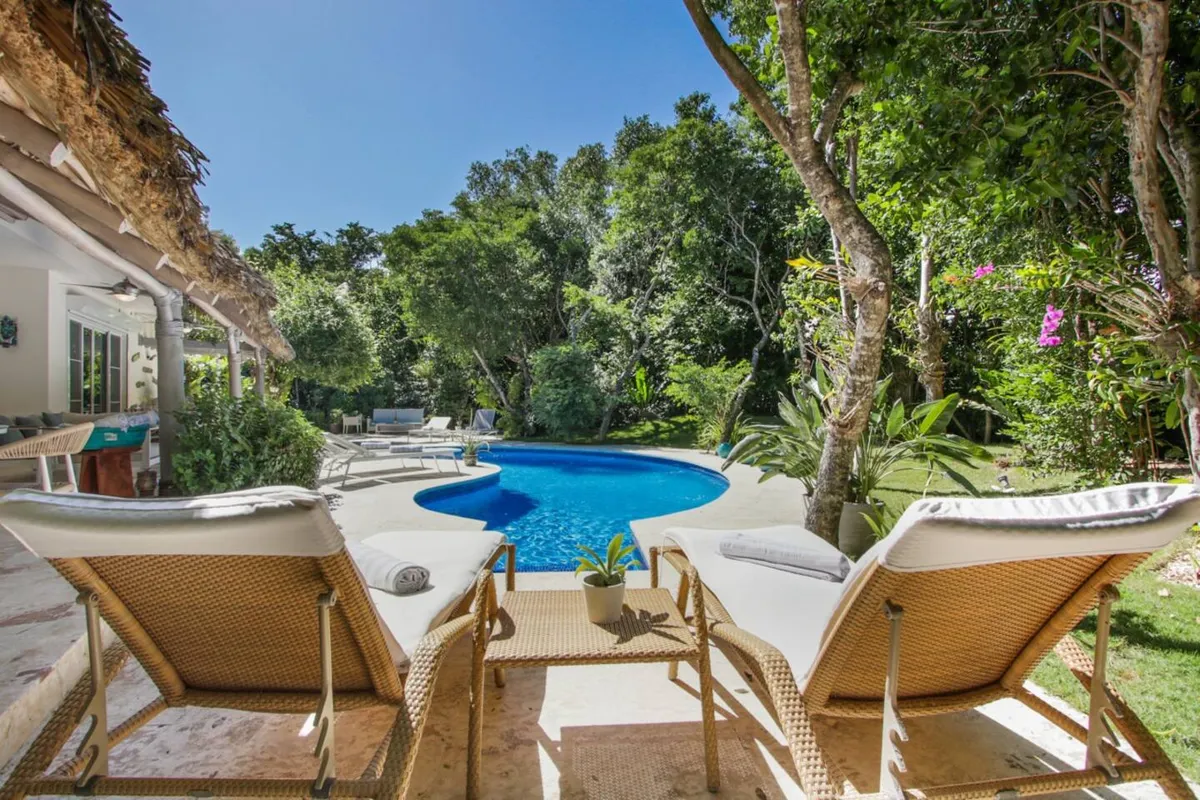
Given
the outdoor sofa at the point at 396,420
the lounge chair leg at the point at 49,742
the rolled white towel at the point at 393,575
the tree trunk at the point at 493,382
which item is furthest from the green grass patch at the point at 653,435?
the lounge chair leg at the point at 49,742

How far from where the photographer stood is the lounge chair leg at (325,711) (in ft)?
4.24

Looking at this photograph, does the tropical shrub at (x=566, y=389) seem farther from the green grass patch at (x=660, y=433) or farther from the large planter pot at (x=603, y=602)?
the large planter pot at (x=603, y=602)

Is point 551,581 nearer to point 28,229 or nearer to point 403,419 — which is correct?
point 28,229

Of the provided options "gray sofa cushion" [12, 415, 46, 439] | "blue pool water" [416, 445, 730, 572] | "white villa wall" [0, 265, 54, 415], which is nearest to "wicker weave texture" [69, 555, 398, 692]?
"blue pool water" [416, 445, 730, 572]

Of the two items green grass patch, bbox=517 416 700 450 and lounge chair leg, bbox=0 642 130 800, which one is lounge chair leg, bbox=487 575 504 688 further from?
green grass patch, bbox=517 416 700 450

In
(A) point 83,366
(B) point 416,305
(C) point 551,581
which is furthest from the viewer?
(B) point 416,305

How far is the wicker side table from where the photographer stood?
5.76ft

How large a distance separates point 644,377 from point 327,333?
8.59m

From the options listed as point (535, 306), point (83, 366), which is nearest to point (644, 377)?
point (535, 306)

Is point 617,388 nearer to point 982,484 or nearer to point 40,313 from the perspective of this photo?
point 982,484

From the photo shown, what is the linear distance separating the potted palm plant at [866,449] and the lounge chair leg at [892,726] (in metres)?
2.76

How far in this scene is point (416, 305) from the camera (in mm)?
16250

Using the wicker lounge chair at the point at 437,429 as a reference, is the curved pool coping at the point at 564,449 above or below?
below

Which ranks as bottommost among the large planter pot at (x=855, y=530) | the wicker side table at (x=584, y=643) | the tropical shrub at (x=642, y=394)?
the large planter pot at (x=855, y=530)
